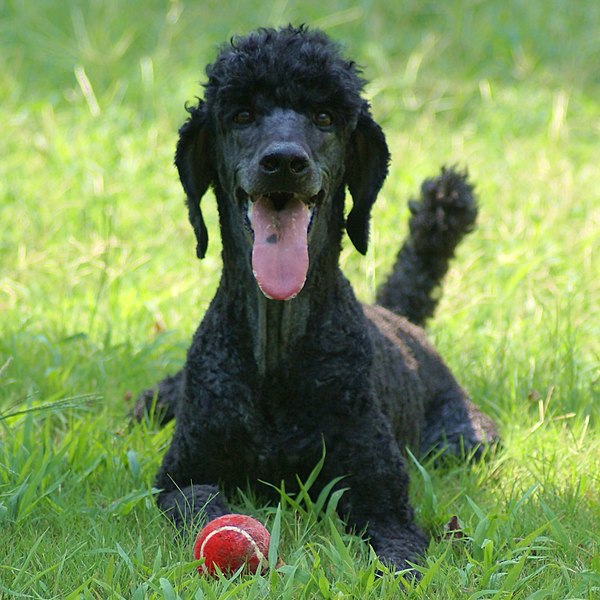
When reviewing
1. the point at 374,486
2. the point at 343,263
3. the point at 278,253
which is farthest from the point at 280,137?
the point at 343,263

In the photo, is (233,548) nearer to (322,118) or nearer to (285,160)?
(285,160)

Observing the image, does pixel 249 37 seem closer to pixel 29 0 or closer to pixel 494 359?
pixel 494 359

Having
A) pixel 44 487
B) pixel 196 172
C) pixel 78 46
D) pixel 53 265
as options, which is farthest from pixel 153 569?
pixel 78 46

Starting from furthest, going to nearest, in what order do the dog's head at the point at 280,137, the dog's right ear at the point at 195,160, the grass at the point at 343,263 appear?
the dog's right ear at the point at 195,160
the dog's head at the point at 280,137
the grass at the point at 343,263

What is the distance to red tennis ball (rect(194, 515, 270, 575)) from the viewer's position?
124 inches

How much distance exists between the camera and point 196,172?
157 inches

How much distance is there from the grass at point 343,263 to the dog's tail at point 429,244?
189mm

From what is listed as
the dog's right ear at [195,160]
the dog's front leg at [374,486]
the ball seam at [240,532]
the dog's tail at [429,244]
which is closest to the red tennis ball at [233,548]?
the ball seam at [240,532]

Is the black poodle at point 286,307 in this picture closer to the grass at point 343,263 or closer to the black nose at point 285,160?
the black nose at point 285,160

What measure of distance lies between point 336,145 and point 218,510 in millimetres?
1277

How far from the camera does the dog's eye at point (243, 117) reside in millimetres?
3678

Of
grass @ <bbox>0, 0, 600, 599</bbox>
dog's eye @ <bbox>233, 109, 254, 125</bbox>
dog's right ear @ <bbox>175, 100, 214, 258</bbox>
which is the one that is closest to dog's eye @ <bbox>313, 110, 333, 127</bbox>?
dog's eye @ <bbox>233, 109, 254, 125</bbox>

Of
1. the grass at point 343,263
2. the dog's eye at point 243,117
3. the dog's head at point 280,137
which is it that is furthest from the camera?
the dog's eye at point 243,117

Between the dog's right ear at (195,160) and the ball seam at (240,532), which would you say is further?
the dog's right ear at (195,160)
